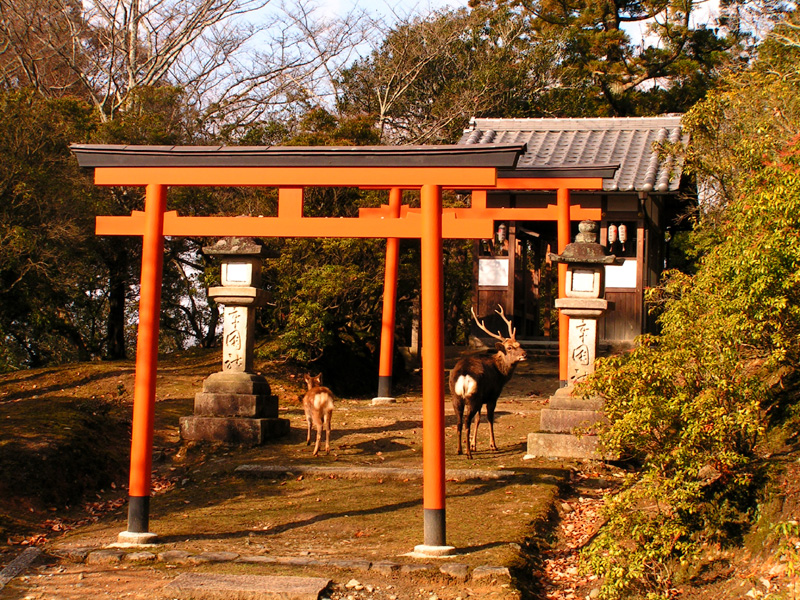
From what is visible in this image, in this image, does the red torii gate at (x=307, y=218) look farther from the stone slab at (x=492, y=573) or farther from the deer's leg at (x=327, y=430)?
the deer's leg at (x=327, y=430)

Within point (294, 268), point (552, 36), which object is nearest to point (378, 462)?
point (294, 268)

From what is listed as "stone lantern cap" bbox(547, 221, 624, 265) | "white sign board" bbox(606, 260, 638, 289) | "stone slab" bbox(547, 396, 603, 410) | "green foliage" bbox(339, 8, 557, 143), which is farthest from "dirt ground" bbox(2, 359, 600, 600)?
"green foliage" bbox(339, 8, 557, 143)

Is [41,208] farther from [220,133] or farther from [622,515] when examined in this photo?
[622,515]

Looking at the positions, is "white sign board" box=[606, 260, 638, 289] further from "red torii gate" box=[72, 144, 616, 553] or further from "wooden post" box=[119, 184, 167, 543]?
"wooden post" box=[119, 184, 167, 543]

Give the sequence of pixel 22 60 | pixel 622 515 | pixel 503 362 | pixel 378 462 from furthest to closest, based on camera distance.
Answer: pixel 22 60 < pixel 503 362 < pixel 378 462 < pixel 622 515

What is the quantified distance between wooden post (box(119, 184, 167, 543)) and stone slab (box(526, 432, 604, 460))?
16.5 feet

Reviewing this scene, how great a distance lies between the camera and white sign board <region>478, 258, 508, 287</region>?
759 inches

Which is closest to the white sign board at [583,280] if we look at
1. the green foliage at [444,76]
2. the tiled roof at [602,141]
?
the tiled roof at [602,141]

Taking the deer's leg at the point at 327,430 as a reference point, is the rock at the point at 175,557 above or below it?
below

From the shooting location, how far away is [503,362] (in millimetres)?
11852

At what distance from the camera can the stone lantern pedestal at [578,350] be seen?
1053 cm

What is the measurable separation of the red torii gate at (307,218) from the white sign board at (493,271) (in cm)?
1142

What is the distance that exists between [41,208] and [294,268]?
5.12 meters

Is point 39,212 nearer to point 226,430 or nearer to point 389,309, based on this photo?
point 389,309
